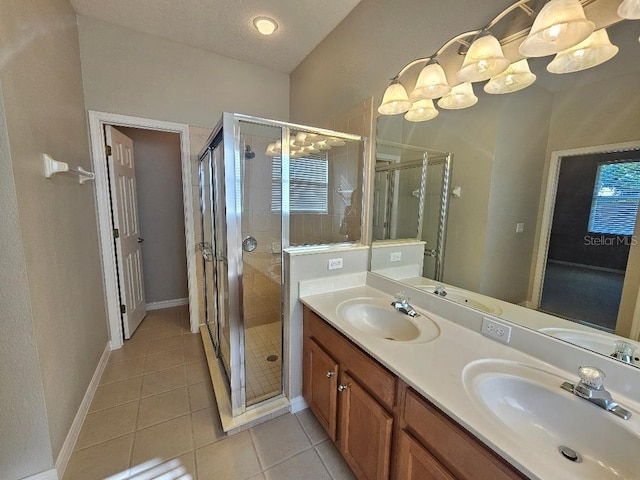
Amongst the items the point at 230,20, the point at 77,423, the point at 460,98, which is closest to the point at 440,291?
the point at 460,98

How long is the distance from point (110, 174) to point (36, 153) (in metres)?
1.13

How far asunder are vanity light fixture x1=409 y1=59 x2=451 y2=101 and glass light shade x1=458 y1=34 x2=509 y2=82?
14 centimetres

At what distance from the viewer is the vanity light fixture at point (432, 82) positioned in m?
1.31

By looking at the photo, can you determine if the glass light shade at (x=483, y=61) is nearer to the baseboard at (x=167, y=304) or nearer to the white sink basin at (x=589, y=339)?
the white sink basin at (x=589, y=339)

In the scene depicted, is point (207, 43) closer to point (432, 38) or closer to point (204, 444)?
point (432, 38)

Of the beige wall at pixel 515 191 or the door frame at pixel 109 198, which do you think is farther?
the door frame at pixel 109 198

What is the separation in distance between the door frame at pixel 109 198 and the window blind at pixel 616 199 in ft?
9.15

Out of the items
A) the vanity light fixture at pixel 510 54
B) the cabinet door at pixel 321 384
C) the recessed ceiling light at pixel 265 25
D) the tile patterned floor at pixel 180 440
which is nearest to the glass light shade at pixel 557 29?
the vanity light fixture at pixel 510 54

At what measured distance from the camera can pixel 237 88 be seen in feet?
8.71

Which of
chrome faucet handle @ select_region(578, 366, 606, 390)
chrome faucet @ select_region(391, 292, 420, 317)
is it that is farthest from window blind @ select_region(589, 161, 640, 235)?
chrome faucet @ select_region(391, 292, 420, 317)

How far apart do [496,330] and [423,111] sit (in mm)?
1173

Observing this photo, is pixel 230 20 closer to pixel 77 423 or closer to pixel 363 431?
pixel 363 431

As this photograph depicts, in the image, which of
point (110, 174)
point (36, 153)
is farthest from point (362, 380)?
point (110, 174)

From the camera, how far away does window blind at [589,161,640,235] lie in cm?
82
